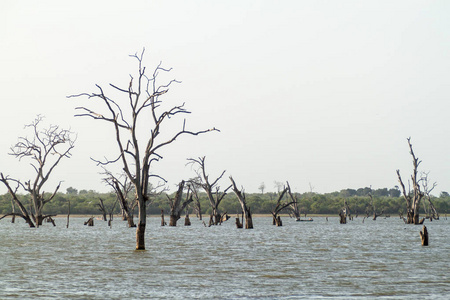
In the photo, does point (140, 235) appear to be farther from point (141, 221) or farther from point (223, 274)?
point (223, 274)

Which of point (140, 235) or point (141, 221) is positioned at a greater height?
point (141, 221)

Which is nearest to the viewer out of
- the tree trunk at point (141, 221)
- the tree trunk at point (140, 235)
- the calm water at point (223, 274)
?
the calm water at point (223, 274)

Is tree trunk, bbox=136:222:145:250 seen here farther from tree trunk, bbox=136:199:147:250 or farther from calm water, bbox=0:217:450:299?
calm water, bbox=0:217:450:299

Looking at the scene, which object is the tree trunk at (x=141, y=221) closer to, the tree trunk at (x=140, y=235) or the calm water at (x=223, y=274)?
the tree trunk at (x=140, y=235)

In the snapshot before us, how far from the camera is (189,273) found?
21938mm

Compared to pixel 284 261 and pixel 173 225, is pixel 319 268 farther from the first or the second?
pixel 173 225

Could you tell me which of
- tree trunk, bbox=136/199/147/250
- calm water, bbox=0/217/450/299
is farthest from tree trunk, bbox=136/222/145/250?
calm water, bbox=0/217/450/299

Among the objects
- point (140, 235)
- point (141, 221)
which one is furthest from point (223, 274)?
point (140, 235)

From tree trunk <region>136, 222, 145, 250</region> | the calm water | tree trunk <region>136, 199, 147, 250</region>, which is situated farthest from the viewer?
tree trunk <region>136, 222, 145, 250</region>


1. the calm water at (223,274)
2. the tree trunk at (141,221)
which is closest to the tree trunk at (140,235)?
the tree trunk at (141,221)

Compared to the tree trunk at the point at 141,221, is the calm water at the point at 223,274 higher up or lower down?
lower down

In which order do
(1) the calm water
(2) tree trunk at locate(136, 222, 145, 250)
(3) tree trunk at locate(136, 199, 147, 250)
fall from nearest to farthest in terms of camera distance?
1. (1) the calm water
2. (3) tree trunk at locate(136, 199, 147, 250)
3. (2) tree trunk at locate(136, 222, 145, 250)

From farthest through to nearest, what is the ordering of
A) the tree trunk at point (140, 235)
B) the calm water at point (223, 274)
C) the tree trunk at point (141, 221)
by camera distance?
the tree trunk at point (140, 235) → the tree trunk at point (141, 221) → the calm water at point (223, 274)

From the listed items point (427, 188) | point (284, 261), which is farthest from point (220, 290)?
point (427, 188)
